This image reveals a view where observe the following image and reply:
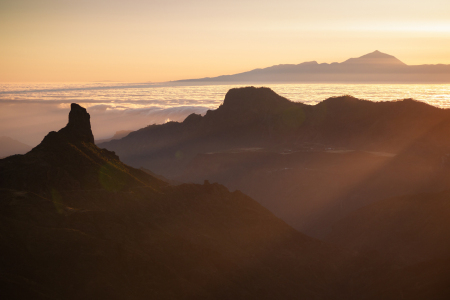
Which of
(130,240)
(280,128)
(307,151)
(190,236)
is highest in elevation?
(130,240)

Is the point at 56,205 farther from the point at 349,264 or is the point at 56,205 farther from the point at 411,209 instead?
the point at 411,209

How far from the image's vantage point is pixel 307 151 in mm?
118938

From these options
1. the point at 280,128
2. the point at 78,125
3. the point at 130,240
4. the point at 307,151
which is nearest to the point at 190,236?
the point at 130,240

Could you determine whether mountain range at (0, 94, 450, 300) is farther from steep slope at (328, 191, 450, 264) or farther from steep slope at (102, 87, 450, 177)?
steep slope at (102, 87, 450, 177)

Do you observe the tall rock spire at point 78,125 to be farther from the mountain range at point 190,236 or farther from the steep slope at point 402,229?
the steep slope at point 402,229

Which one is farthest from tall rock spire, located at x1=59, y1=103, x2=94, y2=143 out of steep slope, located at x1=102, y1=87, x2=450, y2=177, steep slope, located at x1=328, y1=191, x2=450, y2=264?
steep slope, located at x1=102, y1=87, x2=450, y2=177

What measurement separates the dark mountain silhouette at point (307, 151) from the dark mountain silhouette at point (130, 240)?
28.2 metres

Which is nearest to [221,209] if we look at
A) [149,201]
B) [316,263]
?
[149,201]

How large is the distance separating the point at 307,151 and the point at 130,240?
297ft

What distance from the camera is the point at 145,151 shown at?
6821 inches

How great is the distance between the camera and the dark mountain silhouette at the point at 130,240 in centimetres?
2703

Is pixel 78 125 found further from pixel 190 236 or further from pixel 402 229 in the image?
pixel 402 229

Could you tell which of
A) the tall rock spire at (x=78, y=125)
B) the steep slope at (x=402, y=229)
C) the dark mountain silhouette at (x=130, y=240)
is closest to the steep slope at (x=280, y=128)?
the steep slope at (x=402, y=229)

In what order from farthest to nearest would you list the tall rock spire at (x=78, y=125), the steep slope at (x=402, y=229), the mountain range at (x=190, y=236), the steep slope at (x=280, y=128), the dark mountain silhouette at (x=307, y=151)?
the steep slope at (x=280, y=128) → the dark mountain silhouette at (x=307, y=151) → the tall rock spire at (x=78, y=125) → the steep slope at (x=402, y=229) → the mountain range at (x=190, y=236)
